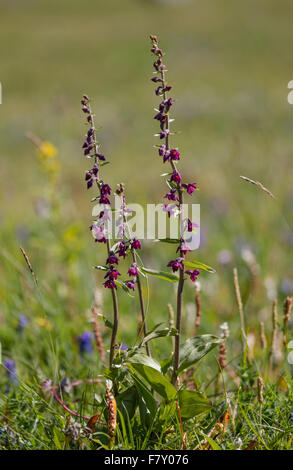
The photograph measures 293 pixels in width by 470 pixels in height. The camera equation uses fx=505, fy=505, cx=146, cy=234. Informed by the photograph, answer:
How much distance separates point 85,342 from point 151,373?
119cm

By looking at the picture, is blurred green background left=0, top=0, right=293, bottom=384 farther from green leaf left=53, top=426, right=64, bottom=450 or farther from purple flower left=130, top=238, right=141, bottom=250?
purple flower left=130, top=238, right=141, bottom=250

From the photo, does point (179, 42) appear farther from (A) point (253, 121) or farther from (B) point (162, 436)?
(B) point (162, 436)

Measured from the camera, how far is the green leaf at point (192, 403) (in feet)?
5.95

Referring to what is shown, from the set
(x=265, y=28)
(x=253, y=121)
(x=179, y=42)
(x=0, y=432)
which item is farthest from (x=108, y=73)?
(x=0, y=432)

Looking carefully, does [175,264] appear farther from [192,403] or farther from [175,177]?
[192,403]

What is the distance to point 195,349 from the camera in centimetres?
189

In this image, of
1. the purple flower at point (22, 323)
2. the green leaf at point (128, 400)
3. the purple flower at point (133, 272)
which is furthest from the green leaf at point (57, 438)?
the purple flower at point (22, 323)

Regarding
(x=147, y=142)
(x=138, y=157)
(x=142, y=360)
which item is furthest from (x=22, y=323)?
(x=147, y=142)

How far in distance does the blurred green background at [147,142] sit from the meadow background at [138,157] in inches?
1.3

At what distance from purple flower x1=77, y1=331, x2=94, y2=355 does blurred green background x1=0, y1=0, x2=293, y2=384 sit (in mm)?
112

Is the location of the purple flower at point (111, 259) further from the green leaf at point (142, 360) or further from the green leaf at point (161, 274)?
the green leaf at point (142, 360)

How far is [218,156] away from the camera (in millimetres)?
A: 11555

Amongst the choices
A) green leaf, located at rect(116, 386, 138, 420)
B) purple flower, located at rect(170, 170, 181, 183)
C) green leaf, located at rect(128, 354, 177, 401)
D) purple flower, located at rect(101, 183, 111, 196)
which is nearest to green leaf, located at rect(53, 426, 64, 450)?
green leaf, located at rect(116, 386, 138, 420)
